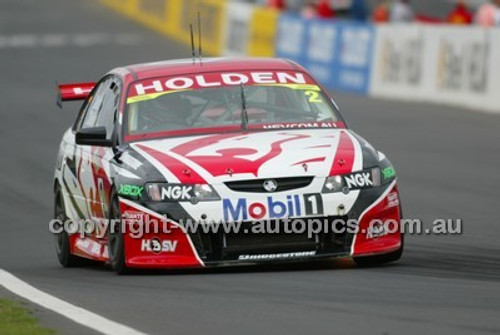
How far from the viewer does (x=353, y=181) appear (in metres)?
9.88

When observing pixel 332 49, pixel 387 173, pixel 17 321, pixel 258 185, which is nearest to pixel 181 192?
pixel 258 185

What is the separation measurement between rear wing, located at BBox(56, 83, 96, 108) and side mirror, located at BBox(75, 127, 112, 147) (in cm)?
198

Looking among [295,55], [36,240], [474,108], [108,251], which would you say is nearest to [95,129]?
[108,251]

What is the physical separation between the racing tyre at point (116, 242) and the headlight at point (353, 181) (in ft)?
4.34

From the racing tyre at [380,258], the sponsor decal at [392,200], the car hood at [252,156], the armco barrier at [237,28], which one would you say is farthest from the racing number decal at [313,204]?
the armco barrier at [237,28]

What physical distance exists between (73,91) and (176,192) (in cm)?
340

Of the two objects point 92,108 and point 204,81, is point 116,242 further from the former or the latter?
point 92,108

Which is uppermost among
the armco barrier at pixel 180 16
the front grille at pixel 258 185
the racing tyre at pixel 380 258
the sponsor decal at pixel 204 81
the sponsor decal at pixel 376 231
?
the sponsor decal at pixel 204 81

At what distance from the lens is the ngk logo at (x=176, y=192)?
9789 millimetres

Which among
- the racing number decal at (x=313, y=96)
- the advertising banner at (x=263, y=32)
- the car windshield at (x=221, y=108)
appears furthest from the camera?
the advertising banner at (x=263, y=32)

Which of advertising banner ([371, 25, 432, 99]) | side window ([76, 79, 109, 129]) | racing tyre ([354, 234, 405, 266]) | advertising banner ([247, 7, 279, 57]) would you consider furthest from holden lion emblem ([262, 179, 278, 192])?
advertising banner ([247, 7, 279, 57])

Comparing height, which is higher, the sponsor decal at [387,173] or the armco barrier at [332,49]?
the sponsor decal at [387,173]

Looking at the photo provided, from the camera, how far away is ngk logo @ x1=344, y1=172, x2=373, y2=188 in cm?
986

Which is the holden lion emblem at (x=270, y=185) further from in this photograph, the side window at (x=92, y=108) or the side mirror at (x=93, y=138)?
the side window at (x=92, y=108)
